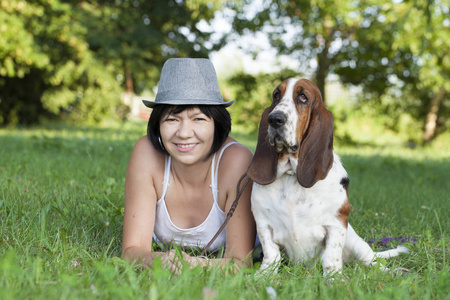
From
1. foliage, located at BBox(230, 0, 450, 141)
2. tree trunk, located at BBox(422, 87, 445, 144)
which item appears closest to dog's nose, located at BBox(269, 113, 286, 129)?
foliage, located at BBox(230, 0, 450, 141)

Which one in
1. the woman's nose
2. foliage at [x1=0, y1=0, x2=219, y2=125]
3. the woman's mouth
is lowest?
the woman's mouth

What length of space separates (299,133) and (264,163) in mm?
280

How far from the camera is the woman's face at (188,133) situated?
8.79 feet

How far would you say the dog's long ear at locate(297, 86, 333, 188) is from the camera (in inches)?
91.2

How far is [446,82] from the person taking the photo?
1398 centimetres

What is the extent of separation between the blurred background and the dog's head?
10593 mm

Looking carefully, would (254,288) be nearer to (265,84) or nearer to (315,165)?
(315,165)

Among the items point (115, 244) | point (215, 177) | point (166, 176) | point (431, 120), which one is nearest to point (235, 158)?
point (215, 177)

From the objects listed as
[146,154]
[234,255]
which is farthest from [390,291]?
[146,154]

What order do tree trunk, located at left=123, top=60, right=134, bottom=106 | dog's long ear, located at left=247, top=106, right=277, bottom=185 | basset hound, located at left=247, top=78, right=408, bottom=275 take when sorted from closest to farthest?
basset hound, located at left=247, top=78, right=408, bottom=275, dog's long ear, located at left=247, top=106, right=277, bottom=185, tree trunk, located at left=123, top=60, right=134, bottom=106

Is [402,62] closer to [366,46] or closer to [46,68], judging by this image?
[366,46]

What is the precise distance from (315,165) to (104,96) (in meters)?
16.5

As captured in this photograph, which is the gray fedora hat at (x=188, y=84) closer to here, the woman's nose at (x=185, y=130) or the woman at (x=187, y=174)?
the woman at (x=187, y=174)

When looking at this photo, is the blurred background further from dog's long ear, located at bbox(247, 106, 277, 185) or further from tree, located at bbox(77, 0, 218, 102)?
dog's long ear, located at bbox(247, 106, 277, 185)
